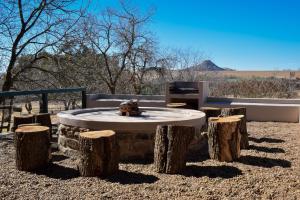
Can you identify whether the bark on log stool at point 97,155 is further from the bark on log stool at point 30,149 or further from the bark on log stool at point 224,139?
the bark on log stool at point 224,139

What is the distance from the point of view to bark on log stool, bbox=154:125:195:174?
439cm

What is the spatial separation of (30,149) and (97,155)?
946mm

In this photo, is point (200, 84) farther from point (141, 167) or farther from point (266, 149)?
point (141, 167)

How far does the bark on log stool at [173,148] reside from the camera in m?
4.39

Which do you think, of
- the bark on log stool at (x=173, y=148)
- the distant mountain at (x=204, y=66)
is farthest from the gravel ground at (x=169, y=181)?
the distant mountain at (x=204, y=66)

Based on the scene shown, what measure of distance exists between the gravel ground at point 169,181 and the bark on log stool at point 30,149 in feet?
0.45

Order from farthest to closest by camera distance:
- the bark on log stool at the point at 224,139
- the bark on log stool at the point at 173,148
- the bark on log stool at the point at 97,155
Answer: the bark on log stool at the point at 224,139
the bark on log stool at the point at 173,148
the bark on log stool at the point at 97,155

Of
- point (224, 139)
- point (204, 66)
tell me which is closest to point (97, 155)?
point (224, 139)

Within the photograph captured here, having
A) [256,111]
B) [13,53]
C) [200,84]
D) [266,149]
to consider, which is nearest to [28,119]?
[13,53]

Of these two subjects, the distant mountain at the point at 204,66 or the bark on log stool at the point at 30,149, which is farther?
the distant mountain at the point at 204,66

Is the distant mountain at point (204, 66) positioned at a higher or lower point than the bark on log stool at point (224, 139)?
higher

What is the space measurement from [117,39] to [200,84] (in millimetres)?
4602

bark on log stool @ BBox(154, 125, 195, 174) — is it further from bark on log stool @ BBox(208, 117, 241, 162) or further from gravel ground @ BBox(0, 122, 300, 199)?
bark on log stool @ BBox(208, 117, 241, 162)

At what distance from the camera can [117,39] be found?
13.1 meters
